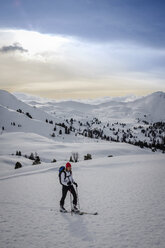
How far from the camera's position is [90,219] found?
976cm

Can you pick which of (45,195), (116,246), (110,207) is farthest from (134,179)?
(116,246)

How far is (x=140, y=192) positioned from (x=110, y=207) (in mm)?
3862

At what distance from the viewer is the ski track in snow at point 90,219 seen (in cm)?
770

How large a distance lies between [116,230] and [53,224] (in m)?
3.16

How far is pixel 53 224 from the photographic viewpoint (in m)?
9.35

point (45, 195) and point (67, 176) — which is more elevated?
point (67, 176)

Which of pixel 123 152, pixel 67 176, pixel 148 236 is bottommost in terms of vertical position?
pixel 123 152

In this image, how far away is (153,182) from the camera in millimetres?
16797

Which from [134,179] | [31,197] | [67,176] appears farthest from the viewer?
[134,179]

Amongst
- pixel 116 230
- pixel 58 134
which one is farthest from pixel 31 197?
pixel 58 134

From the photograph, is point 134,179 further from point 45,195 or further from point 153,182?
point 45,195

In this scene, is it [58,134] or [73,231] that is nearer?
[73,231]

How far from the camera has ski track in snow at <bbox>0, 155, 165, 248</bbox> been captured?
7.70 meters

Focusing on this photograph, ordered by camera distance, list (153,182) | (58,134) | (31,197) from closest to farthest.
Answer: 1. (31,197)
2. (153,182)
3. (58,134)
